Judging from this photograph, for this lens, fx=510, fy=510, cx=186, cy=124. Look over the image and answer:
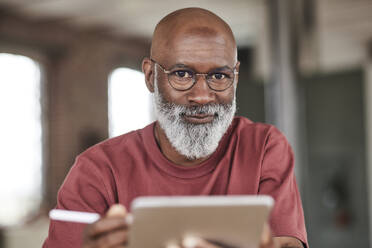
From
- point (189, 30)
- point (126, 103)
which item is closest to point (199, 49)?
point (189, 30)

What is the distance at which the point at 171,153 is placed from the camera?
1.54 meters

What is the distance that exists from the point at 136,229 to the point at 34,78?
192 inches

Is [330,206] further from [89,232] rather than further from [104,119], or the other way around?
[89,232]

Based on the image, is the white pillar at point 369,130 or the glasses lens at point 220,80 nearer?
the glasses lens at point 220,80

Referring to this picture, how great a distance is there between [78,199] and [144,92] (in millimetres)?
5258

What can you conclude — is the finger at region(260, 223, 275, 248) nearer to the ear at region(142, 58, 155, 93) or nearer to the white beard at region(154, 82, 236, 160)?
the white beard at region(154, 82, 236, 160)

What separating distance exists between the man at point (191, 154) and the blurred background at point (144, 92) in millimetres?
2369

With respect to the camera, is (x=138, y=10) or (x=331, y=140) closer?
(x=331, y=140)

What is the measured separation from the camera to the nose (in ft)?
4.58

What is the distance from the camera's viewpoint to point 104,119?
6160 millimetres

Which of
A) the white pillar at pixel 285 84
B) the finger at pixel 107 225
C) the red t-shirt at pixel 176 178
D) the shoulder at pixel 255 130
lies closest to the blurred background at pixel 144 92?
the white pillar at pixel 285 84

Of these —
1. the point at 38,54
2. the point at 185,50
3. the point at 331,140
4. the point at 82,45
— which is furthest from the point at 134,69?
the point at 185,50

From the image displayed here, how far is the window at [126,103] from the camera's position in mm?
6324

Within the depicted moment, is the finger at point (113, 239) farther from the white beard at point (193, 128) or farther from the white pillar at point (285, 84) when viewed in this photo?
the white pillar at point (285, 84)
